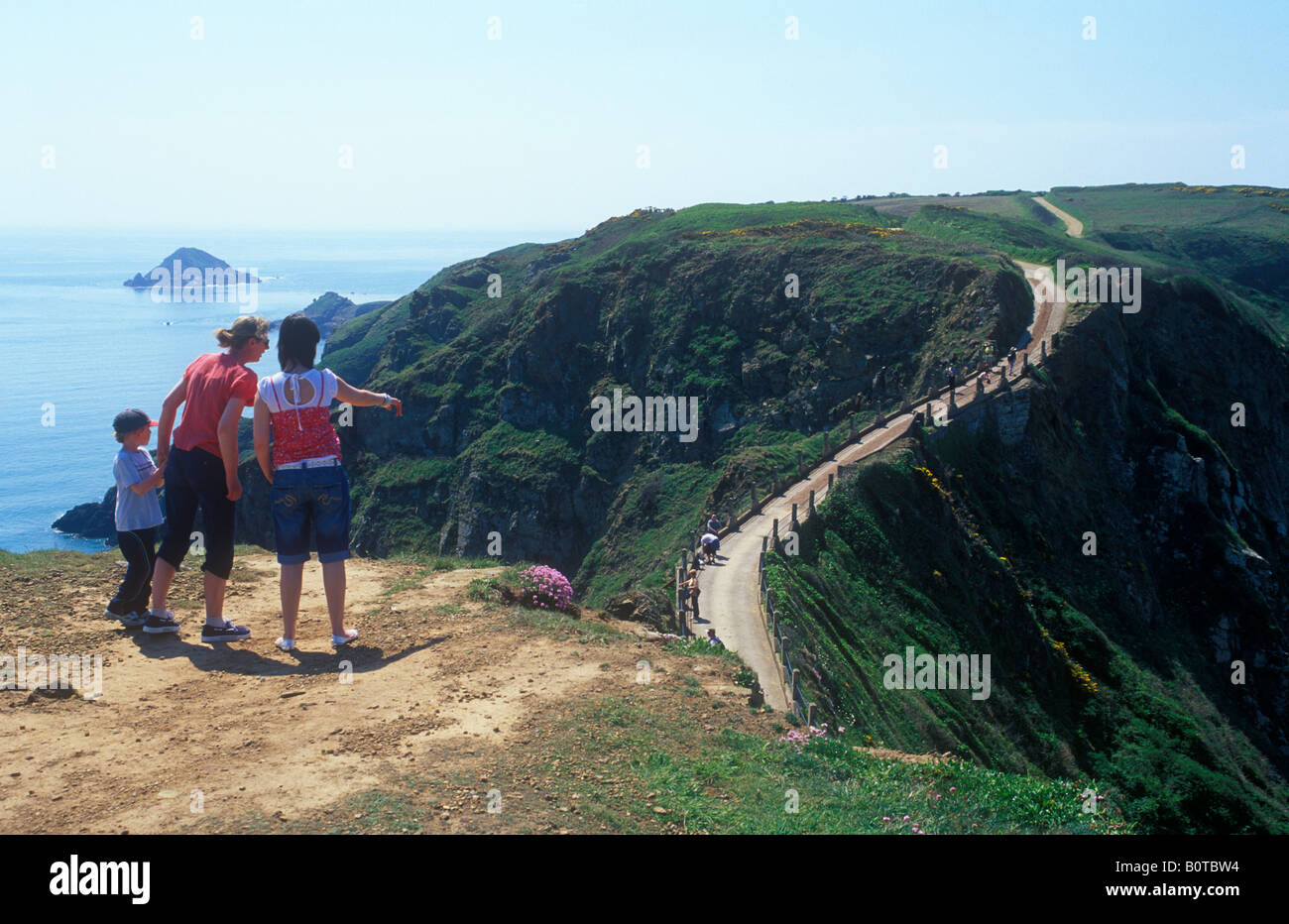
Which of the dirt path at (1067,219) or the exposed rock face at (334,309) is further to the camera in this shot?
the exposed rock face at (334,309)

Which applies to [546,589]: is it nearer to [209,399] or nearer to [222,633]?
[222,633]

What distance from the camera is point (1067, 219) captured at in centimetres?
10344

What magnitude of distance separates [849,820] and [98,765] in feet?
19.3

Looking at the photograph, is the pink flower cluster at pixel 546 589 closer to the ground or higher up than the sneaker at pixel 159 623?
closer to the ground

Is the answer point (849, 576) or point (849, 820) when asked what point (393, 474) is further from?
point (849, 820)

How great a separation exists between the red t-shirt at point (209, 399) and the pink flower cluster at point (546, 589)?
4.68 metres

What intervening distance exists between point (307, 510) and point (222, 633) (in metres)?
2.01

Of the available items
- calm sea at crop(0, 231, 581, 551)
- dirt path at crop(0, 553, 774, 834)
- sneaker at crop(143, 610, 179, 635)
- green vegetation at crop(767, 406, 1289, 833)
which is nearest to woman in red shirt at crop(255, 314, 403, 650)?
dirt path at crop(0, 553, 774, 834)

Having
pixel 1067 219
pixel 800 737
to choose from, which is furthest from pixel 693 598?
pixel 1067 219

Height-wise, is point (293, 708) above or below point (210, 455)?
below

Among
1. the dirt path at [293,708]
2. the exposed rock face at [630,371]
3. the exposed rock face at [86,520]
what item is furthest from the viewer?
the exposed rock face at [86,520]

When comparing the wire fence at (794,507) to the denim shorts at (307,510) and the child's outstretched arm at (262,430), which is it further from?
the child's outstretched arm at (262,430)

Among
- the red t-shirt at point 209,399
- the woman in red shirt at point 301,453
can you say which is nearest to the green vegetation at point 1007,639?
the woman in red shirt at point 301,453

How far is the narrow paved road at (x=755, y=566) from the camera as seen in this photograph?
58.2ft
